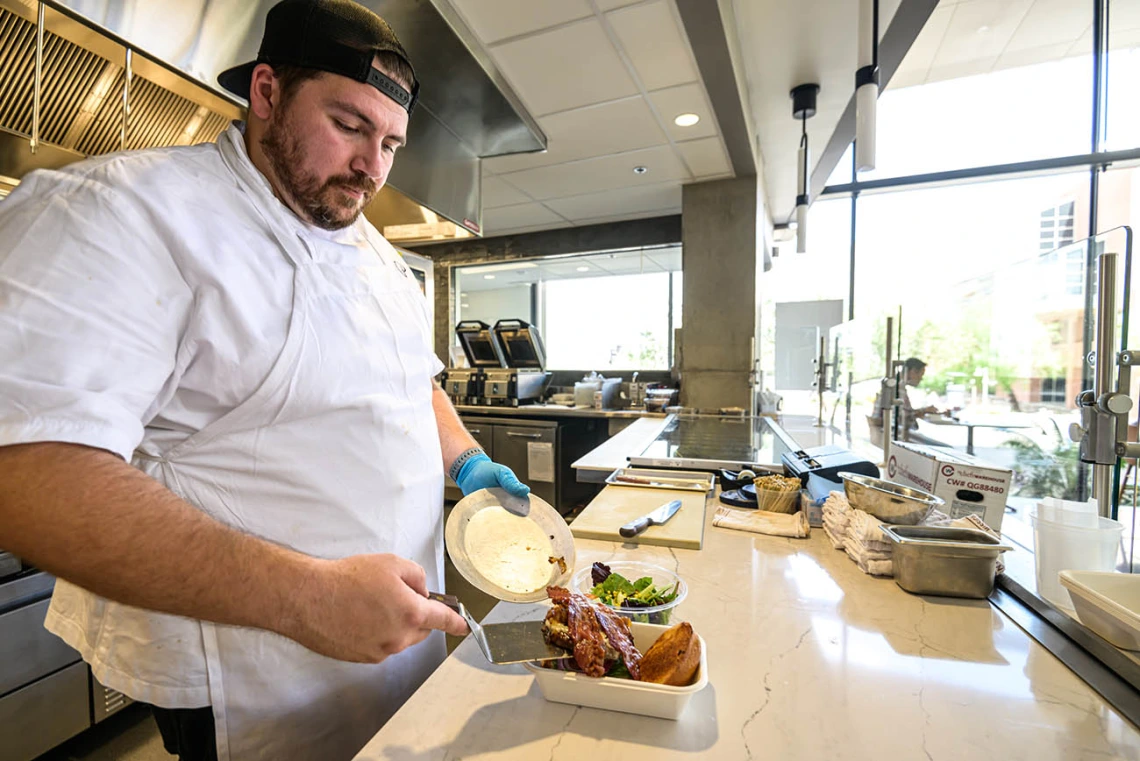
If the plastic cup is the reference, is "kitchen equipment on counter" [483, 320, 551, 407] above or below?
above

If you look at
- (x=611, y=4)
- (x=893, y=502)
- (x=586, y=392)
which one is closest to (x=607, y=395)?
(x=586, y=392)

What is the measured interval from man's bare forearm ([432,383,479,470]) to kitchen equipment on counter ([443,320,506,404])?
11.3ft

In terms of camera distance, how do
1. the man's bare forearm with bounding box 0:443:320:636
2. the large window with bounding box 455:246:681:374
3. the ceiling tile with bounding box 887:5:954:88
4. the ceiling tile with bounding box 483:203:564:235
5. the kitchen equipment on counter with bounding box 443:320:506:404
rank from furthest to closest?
the large window with bounding box 455:246:681:374 → the kitchen equipment on counter with bounding box 443:320:506:404 → the ceiling tile with bounding box 483:203:564:235 → the ceiling tile with bounding box 887:5:954:88 → the man's bare forearm with bounding box 0:443:320:636

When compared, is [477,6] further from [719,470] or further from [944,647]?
[944,647]

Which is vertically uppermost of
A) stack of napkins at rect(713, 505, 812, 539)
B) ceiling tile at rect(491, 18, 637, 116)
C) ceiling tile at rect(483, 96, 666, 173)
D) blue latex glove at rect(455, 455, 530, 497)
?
ceiling tile at rect(483, 96, 666, 173)

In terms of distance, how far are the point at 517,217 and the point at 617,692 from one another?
4.48 meters

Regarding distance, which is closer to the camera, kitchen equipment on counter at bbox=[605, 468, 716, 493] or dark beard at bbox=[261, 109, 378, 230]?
dark beard at bbox=[261, 109, 378, 230]

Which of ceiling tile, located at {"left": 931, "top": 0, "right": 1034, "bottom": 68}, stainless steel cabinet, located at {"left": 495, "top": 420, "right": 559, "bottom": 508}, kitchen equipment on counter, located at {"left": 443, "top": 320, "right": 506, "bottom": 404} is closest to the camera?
ceiling tile, located at {"left": 931, "top": 0, "right": 1034, "bottom": 68}

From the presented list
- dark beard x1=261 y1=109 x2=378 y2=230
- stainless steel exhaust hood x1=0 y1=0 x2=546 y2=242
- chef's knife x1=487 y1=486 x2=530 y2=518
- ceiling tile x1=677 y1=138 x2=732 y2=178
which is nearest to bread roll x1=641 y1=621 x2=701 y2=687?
chef's knife x1=487 y1=486 x2=530 y2=518

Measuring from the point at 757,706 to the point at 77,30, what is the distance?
1907mm

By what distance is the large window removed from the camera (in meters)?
5.14

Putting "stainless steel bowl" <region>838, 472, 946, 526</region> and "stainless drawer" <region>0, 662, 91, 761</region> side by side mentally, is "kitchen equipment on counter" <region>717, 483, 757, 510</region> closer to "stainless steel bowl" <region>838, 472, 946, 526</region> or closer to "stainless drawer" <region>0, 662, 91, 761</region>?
"stainless steel bowl" <region>838, 472, 946, 526</region>

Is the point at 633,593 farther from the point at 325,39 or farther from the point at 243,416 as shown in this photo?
the point at 325,39

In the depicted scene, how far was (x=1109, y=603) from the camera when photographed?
695mm
